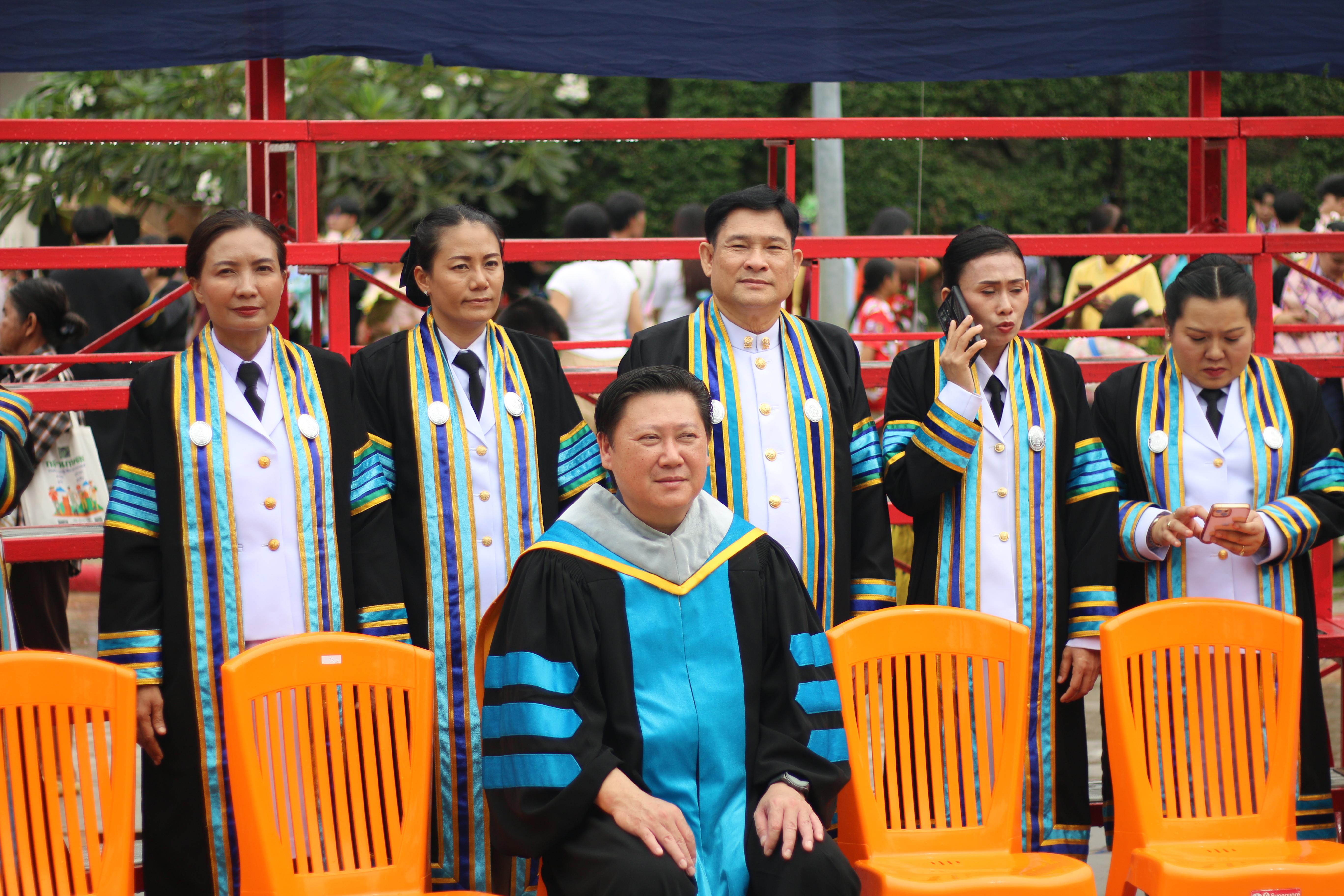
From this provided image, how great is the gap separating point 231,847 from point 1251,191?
9646 mm

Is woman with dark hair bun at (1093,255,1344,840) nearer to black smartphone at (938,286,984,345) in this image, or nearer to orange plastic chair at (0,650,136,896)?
black smartphone at (938,286,984,345)

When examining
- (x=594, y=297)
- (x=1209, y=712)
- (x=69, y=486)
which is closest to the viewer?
(x=1209, y=712)

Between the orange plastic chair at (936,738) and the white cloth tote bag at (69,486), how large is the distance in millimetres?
2692

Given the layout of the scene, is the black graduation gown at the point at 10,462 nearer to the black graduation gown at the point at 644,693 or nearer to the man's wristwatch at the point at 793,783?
the black graduation gown at the point at 644,693

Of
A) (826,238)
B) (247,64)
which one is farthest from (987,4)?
(247,64)

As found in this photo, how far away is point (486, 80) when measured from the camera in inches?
382

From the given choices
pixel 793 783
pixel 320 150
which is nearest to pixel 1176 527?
pixel 793 783

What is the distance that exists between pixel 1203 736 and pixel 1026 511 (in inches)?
24.9

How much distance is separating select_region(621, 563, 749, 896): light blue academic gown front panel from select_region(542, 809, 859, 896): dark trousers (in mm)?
59

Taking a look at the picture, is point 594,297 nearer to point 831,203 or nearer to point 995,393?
point 995,393

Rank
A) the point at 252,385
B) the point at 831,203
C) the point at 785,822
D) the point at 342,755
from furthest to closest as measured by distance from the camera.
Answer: the point at 831,203
the point at 252,385
the point at 342,755
the point at 785,822

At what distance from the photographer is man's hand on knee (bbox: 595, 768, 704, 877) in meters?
2.52

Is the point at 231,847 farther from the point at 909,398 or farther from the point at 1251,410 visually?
the point at 1251,410

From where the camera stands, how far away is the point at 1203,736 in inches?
126
